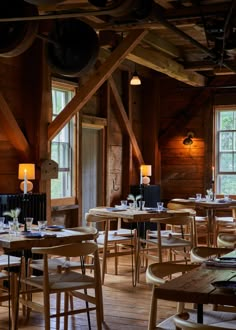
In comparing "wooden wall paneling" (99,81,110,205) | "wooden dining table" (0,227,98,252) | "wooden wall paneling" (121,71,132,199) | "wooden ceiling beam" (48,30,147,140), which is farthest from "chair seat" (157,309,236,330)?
"wooden wall paneling" (121,71,132,199)

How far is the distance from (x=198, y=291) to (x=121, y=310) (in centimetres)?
299

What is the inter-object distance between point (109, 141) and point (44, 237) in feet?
15.7

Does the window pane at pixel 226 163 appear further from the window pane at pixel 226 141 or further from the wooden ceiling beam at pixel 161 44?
the wooden ceiling beam at pixel 161 44

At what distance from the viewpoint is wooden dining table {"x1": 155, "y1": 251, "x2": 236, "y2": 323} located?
Answer: 2.49 m

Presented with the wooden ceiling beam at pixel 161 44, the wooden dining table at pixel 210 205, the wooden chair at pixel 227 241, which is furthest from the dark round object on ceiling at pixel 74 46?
the wooden dining table at pixel 210 205

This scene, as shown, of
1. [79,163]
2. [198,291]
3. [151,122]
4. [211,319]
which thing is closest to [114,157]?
[79,163]

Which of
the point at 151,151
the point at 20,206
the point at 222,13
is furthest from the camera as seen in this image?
the point at 151,151

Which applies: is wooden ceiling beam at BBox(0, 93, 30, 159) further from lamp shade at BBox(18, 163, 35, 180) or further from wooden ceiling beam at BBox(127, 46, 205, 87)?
wooden ceiling beam at BBox(127, 46, 205, 87)

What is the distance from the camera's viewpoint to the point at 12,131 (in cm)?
646

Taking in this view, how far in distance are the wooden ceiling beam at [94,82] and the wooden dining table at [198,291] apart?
4371 mm

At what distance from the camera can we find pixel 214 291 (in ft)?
8.37

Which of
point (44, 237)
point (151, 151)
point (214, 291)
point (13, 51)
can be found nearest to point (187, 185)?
point (151, 151)

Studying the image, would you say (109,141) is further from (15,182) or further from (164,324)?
(164,324)

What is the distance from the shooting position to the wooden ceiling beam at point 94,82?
7023 millimetres
